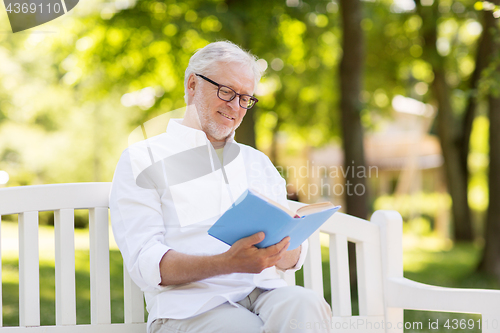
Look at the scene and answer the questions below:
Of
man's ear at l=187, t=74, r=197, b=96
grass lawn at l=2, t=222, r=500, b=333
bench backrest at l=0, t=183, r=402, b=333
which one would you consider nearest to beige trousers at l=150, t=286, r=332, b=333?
bench backrest at l=0, t=183, r=402, b=333

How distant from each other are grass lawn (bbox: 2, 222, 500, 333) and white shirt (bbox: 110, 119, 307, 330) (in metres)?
2.74

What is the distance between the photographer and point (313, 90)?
10.8 metres

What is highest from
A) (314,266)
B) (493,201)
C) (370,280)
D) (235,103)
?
(235,103)

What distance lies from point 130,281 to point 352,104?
445 centimetres

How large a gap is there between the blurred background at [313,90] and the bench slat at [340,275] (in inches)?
45.7

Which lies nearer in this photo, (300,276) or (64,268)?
(64,268)

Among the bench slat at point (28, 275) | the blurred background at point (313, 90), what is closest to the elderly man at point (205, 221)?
the bench slat at point (28, 275)

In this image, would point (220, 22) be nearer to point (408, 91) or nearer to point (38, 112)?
point (408, 91)

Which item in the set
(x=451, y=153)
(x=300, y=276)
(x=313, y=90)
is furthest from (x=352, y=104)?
(x=451, y=153)

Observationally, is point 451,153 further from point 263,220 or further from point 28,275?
point 28,275

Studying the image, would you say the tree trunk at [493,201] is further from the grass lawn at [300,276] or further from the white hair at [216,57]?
the white hair at [216,57]

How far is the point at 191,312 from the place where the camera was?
6.01 ft

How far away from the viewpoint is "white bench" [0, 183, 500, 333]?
1978mm

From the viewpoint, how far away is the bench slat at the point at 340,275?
2.35m
